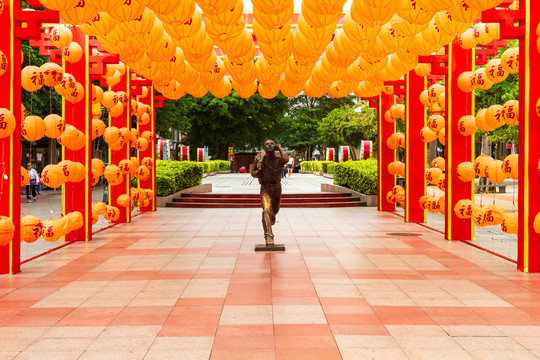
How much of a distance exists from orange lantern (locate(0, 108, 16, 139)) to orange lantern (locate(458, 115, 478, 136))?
25.0 ft

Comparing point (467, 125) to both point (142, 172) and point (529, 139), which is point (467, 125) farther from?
point (142, 172)

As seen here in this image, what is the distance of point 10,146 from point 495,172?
6.99 meters

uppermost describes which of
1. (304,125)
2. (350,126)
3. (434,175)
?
(304,125)

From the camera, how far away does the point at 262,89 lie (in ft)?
41.6

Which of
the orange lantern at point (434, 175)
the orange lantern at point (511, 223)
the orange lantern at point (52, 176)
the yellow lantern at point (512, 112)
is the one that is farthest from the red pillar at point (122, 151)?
the orange lantern at point (511, 223)

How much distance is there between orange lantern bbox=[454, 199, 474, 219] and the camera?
30.7 ft

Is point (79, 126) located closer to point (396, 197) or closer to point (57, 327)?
point (57, 327)

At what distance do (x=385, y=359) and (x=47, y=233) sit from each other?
241 inches

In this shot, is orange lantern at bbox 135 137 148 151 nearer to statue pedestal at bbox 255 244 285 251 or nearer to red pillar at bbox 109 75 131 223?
red pillar at bbox 109 75 131 223

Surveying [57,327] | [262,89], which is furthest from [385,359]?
[262,89]

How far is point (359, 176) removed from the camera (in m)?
18.2

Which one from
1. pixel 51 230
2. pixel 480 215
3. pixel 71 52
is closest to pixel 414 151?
pixel 480 215

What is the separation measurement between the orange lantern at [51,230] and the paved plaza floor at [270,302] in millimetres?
363

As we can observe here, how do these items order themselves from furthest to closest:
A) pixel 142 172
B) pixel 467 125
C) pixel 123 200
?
pixel 142 172 < pixel 123 200 < pixel 467 125
